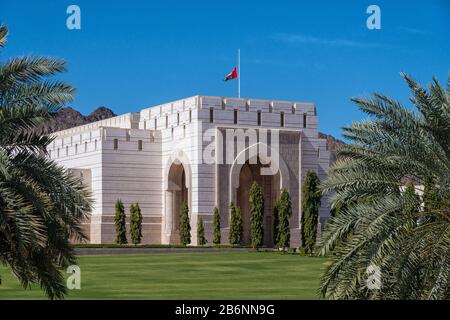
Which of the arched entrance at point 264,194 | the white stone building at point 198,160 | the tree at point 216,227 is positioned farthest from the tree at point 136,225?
the arched entrance at point 264,194

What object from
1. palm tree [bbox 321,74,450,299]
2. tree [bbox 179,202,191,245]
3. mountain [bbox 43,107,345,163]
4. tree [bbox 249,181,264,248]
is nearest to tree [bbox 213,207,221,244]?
tree [bbox 179,202,191,245]

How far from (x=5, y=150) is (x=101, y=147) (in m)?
42.3

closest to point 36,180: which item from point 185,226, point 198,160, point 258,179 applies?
point 198,160

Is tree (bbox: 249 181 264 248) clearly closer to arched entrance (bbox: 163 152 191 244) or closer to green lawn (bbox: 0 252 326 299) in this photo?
arched entrance (bbox: 163 152 191 244)

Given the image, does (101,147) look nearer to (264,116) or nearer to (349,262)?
(264,116)

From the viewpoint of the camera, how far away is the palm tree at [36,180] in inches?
573

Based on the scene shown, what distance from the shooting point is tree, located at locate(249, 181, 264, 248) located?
51656 millimetres

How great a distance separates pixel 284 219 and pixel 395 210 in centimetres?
3555

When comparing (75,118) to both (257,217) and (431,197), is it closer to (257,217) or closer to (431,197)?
(257,217)

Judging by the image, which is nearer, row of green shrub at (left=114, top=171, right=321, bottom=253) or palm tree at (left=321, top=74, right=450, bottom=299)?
palm tree at (left=321, top=74, right=450, bottom=299)

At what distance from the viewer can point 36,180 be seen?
15109 millimetres

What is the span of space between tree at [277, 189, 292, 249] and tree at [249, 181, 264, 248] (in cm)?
110

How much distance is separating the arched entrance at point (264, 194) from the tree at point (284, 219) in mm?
4502
